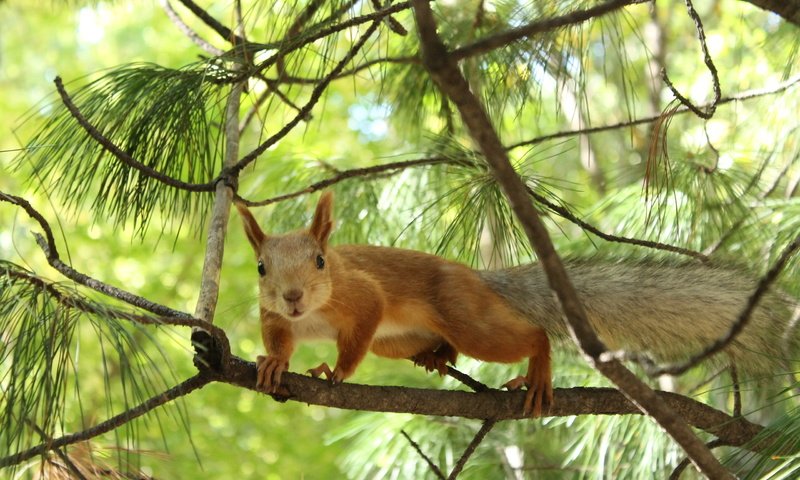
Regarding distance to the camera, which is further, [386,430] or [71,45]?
[71,45]

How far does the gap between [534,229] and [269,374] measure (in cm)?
72

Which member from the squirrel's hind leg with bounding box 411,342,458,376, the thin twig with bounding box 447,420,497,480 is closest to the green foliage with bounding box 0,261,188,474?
the thin twig with bounding box 447,420,497,480

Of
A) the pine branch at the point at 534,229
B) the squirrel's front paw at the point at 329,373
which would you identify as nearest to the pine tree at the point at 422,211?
the pine branch at the point at 534,229

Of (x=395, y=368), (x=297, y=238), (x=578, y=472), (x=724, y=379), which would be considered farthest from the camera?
(x=395, y=368)

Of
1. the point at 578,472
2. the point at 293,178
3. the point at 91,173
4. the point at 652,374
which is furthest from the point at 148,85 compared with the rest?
the point at 578,472

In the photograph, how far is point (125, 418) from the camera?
3.89 feet

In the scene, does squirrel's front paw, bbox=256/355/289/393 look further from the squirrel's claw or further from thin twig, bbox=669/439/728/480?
thin twig, bbox=669/439/728/480

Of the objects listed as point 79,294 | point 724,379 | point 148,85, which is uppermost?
point 148,85

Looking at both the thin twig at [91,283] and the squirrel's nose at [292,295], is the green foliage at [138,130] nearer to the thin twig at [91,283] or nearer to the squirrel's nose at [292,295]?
the squirrel's nose at [292,295]

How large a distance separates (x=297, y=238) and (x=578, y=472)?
130 centimetres

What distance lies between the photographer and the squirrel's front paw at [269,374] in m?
1.52

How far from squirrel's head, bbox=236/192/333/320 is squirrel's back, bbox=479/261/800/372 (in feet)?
1.33

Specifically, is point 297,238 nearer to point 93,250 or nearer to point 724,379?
point 724,379

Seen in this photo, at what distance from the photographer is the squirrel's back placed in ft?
5.83
